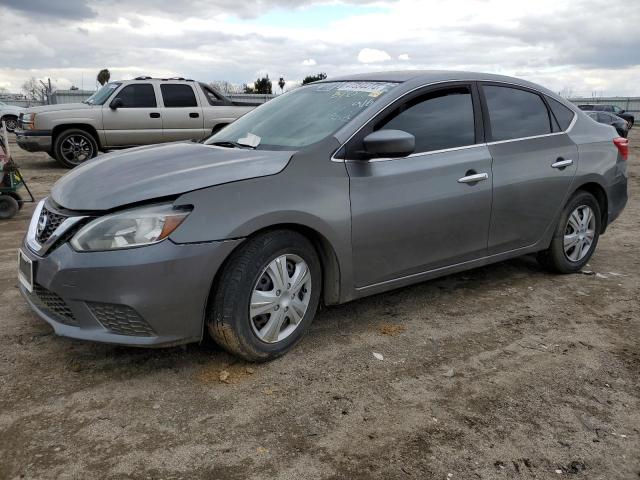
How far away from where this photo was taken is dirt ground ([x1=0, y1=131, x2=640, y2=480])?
2432 millimetres

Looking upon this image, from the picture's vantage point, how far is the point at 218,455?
2.46 m

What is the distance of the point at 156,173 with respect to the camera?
3096mm

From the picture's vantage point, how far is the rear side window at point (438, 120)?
373cm

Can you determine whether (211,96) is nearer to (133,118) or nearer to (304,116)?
(133,118)

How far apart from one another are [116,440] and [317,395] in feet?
3.22

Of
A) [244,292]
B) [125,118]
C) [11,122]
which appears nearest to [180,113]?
[125,118]

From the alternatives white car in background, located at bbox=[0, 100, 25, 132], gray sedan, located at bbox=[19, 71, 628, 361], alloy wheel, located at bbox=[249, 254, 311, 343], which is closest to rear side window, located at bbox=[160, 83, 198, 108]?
gray sedan, located at bbox=[19, 71, 628, 361]

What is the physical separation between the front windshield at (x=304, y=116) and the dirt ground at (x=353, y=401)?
126 centimetres

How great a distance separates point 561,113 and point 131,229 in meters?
3.69

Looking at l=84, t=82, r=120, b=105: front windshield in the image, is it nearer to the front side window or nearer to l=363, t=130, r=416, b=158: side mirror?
the front side window

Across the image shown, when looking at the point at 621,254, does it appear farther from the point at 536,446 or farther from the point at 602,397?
the point at 536,446

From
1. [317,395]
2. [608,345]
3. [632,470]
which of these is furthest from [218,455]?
[608,345]

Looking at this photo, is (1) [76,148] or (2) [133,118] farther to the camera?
(2) [133,118]

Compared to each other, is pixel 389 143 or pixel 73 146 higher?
pixel 389 143
